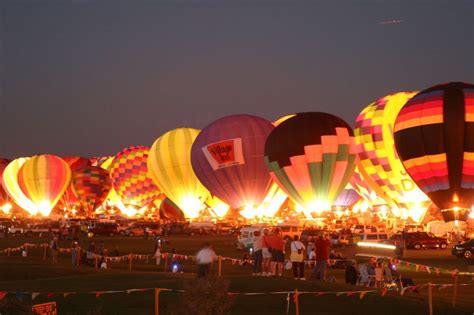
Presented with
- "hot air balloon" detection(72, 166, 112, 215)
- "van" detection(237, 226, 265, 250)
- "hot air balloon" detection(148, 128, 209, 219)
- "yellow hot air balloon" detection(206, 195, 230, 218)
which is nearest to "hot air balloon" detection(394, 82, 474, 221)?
"van" detection(237, 226, 265, 250)

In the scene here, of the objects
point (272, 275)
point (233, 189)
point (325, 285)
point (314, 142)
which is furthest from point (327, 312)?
point (233, 189)

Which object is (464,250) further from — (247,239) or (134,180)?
(134,180)

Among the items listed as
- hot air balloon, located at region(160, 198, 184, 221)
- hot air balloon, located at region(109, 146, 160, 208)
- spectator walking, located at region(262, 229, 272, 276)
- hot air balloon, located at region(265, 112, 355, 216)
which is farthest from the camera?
hot air balloon, located at region(109, 146, 160, 208)

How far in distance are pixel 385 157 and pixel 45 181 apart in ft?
146

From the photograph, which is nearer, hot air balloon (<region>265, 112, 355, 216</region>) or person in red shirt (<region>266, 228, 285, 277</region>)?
person in red shirt (<region>266, 228, 285, 277</region>)

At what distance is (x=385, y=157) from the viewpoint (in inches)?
2437

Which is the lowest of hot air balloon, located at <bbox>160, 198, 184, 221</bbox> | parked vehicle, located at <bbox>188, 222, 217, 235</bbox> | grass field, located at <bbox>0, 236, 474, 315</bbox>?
grass field, located at <bbox>0, 236, 474, 315</bbox>

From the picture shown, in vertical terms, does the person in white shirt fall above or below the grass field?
above

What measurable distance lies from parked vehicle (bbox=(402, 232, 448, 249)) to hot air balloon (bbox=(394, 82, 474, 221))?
2.49m

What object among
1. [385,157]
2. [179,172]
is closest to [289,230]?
[385,157]

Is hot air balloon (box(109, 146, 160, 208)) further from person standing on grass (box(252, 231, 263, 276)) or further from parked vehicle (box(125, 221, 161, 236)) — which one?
person standing on grass (box(252, 231, 263, 276))

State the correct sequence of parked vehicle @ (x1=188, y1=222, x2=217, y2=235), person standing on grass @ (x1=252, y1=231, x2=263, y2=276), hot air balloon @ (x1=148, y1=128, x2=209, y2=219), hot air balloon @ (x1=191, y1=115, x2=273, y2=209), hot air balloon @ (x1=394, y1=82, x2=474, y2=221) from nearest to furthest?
person standing on grass @ (x1=252, y1=231, x2=263, y2=276), hot air balloon @ (x1=394, y1=82, x2=474, y2=221), hot air balloon @ (x1=191, y1=115, x2=273, y2=209), parked vehicle @ (x1=188, y1=222, x2=217, y2=235), hot air balloon @ (x1=148, y1=128, x2=209, y2=219)

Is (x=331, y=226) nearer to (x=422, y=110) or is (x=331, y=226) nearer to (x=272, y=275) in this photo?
(x=422, y=110)

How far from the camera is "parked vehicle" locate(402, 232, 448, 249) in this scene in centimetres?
4534
